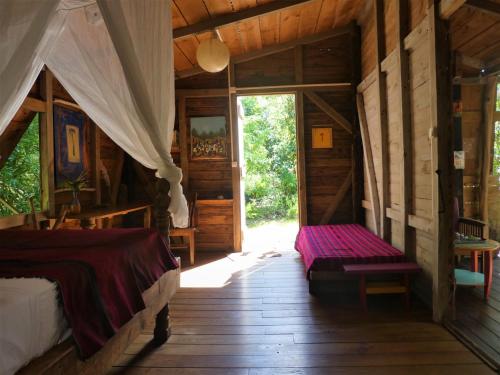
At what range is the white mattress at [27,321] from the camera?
115cm

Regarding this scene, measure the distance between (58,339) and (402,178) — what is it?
3.06 meters

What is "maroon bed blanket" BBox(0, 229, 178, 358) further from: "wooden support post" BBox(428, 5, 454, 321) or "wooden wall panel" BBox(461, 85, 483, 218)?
"wooden wall panel" BBox(461, 85, 483, 218)

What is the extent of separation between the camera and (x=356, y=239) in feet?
13.1

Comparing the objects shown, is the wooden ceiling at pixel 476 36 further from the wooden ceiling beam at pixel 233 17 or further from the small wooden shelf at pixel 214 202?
the small wooden shelf at pixel 214 202

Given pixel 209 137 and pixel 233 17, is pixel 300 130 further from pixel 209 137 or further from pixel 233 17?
pixel 233 17

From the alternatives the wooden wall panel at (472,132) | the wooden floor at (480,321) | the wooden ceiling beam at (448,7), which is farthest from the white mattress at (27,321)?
the wooden wall panel at (472,132)

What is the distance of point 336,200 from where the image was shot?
5.26m

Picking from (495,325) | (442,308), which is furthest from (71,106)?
(495,325)

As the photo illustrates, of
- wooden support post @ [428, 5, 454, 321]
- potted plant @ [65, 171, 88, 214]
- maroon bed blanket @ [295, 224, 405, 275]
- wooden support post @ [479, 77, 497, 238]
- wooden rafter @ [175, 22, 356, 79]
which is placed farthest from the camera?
wooden rafter @ [175, 22, 356, 79]

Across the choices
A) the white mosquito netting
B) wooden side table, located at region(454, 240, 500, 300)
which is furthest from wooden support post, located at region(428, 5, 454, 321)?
the white mosquito netting

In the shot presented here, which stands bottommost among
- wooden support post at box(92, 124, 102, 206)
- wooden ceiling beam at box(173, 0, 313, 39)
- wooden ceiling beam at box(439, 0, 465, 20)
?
wooden support post at box(92, 124, 102, 206)

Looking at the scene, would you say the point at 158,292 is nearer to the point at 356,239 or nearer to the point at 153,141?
the point at 153,141

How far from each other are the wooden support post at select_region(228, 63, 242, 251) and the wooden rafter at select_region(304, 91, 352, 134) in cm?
111

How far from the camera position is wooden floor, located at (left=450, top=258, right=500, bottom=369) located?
2.27 m
